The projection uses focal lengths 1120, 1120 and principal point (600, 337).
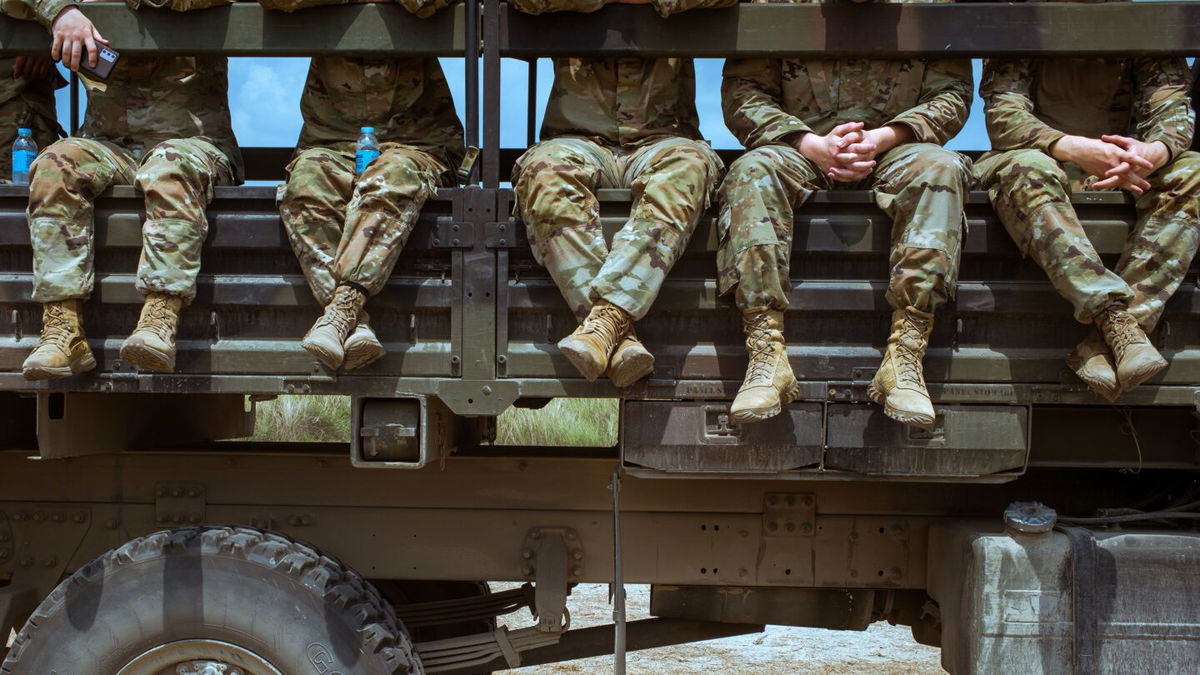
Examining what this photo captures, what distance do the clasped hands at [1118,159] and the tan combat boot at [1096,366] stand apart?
0.45m

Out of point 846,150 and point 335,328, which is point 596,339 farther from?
point 846,150

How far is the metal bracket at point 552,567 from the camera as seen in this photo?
346 centimetres

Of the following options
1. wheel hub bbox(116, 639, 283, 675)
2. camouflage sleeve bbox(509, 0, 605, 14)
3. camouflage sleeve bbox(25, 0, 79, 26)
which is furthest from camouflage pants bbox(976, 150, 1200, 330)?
camouflage sleeve bbox(25, 0, 79, 26)

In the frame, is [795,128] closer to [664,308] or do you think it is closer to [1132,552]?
[664,308]

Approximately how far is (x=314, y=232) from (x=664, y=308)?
0.99 m

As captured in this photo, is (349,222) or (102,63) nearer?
(349,222)

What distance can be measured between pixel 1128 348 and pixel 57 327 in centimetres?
282

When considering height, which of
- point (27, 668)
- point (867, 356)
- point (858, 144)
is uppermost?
point (858, 144)

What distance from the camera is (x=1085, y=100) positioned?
3.71 meters

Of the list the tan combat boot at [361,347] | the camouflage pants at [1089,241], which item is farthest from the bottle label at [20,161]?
the camouflage pants at [1089,241]

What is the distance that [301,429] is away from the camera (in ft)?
29.7

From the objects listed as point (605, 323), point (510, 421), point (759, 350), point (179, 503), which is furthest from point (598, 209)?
point (510, 421)

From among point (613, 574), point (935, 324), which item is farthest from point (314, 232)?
point (935, 324)

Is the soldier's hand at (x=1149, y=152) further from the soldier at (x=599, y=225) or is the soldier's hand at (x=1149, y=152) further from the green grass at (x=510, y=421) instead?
the green grass at (x=510, y=421)
